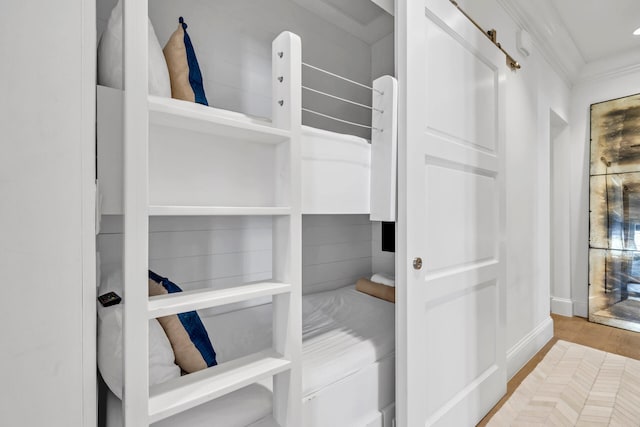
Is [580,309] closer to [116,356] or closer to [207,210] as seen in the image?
[207,210]

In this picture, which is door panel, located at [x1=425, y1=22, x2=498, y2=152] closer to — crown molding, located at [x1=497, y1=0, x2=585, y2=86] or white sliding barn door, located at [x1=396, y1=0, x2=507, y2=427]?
white sliding barn door, located at [x1=396, y1=0, x2=507, y2=427]

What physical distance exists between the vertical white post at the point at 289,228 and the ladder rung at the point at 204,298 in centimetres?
7

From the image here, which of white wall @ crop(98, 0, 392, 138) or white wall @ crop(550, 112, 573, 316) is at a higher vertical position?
white wall @ crop(98, 0, 392, 138)

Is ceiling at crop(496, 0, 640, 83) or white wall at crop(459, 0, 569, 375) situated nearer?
white wall at crop(459, 0, 569, 375)

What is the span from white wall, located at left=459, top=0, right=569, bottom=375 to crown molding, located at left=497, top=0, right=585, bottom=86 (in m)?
0.08

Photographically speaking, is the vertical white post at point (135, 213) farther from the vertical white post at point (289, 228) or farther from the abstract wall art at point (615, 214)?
the abstract wall art at point (615, 214)

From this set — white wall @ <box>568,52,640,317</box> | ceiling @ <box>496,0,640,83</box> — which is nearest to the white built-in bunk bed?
ceiling @ <box>496,0,640,83</box>

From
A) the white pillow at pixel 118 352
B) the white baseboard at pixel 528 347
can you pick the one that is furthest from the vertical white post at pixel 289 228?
the white baseboard at pixel 528 347

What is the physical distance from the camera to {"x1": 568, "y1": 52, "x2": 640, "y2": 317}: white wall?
3424 mm

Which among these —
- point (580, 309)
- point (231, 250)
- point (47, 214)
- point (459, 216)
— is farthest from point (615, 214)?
point (47, 214)

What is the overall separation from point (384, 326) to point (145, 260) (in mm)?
Answer: 1333

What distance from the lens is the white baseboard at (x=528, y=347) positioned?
2324 mm

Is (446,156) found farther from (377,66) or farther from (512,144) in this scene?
(377,66)

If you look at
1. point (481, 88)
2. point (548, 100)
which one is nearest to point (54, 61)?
point (481, 88)
